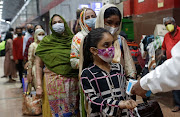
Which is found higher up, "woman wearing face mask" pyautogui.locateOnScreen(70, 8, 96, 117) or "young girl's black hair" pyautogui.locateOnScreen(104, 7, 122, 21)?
"young girl's black hair" pyautogui.locateOnScreen(104, 7, 122, 21)

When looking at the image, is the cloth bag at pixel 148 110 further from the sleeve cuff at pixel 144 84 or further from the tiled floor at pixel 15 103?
the tiled floor at pixel 15 103

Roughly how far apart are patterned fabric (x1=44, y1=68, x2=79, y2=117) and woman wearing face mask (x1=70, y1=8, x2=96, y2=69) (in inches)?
13.5

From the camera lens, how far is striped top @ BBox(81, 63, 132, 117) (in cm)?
205

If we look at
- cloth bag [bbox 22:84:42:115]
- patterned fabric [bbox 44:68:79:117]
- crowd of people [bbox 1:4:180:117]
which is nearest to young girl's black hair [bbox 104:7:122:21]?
crowd of people [bbox 1:4:180:117]

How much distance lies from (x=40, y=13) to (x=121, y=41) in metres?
5.56

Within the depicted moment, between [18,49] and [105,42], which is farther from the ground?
[105,42]

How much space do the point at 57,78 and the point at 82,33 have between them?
65 centimetres

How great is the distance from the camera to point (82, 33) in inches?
121

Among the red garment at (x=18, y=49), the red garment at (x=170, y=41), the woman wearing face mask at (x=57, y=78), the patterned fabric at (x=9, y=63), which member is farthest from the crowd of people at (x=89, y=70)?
the patterned fabric at (x=9, y=63)

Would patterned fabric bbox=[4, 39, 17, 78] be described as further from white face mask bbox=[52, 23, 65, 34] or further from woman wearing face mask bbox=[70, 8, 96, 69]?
woman wearing face mask bbox=[70, 8, 96, 69]

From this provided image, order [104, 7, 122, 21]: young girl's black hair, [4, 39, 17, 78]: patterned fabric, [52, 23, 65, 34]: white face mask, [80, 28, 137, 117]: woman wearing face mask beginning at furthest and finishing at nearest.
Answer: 1. [4, 39, 17, 78]: patterned fabric
2. [52, 23, 65, 34]: white face mask
3. [104, 7, 122, 21]: young girl's black hair
4. [80, 28, 137, 117]: woman wearing face mask

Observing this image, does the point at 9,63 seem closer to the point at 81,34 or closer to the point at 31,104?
the point at 31,104

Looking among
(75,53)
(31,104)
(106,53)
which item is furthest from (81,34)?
(31,104)

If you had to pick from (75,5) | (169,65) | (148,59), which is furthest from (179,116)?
(75,5)
